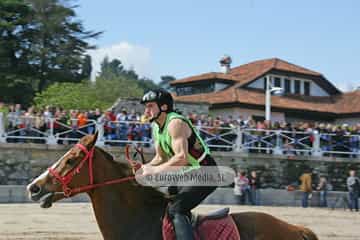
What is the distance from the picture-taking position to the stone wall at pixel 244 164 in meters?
23.7

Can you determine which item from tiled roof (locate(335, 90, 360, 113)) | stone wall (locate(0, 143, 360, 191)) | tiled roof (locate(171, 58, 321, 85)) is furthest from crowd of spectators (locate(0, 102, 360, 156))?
tiled roof (locate(335, 90, 360, 113))

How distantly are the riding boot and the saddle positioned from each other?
110 millimetres

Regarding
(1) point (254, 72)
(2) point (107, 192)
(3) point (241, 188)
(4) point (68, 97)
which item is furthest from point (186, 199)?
(1) point (254, 72)

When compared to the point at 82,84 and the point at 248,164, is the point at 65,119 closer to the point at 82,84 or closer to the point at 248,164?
the point at 248,164

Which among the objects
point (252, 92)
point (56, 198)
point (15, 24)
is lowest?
point (56, 198)

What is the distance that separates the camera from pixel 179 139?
21.1 ft

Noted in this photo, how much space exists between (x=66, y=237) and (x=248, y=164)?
15385 mm

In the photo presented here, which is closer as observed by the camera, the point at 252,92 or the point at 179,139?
the point at 179,139

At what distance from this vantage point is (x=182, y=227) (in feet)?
21.5

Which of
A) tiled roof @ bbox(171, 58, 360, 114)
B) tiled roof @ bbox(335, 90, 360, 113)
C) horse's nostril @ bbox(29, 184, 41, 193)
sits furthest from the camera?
tiled roof @ bbox(335, 90, 360, 113)

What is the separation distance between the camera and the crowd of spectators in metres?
23.3

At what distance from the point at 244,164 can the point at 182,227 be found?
21417mm

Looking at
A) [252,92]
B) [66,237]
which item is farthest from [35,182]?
[252,92]

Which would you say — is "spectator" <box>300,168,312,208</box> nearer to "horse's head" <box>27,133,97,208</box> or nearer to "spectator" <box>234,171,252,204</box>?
"spectator" <box>234,171,252,204</box>
